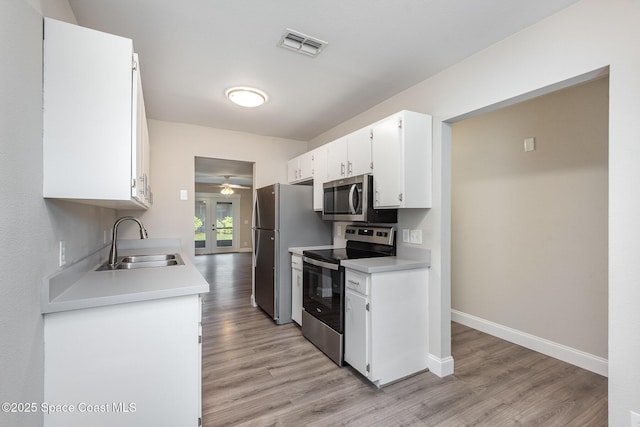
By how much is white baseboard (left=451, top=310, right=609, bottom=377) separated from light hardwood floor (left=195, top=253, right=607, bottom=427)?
A: 7cm

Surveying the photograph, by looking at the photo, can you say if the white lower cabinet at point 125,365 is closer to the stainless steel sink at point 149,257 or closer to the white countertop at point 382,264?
the white countertop at point 382,264

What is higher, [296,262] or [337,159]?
[337,159]

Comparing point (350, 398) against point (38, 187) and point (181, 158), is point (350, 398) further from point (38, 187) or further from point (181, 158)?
point (181, 158)

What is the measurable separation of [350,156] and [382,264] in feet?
3.74

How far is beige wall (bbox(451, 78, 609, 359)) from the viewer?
241cm

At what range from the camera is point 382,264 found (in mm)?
2230

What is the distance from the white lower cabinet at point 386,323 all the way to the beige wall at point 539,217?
1246mm

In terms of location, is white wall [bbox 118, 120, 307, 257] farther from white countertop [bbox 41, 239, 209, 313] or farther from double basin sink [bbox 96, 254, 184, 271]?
white countertop [bbox 41, 239, 209, 313]

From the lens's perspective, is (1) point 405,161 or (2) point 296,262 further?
(2) point 296,262

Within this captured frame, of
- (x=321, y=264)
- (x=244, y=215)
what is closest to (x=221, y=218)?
(x=244, y=215)

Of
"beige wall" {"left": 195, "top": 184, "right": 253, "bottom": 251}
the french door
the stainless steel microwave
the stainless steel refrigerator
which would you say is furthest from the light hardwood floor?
"beige wall" {"left": 195, "top": 184, "right": 253, "bottom": 251}

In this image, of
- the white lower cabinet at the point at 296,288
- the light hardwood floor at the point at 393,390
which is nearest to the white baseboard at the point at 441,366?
the light hardwood floor at the point at 393,390

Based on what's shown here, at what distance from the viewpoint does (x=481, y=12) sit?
1675mm

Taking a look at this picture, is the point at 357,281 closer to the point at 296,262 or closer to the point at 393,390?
the point at 393,390
